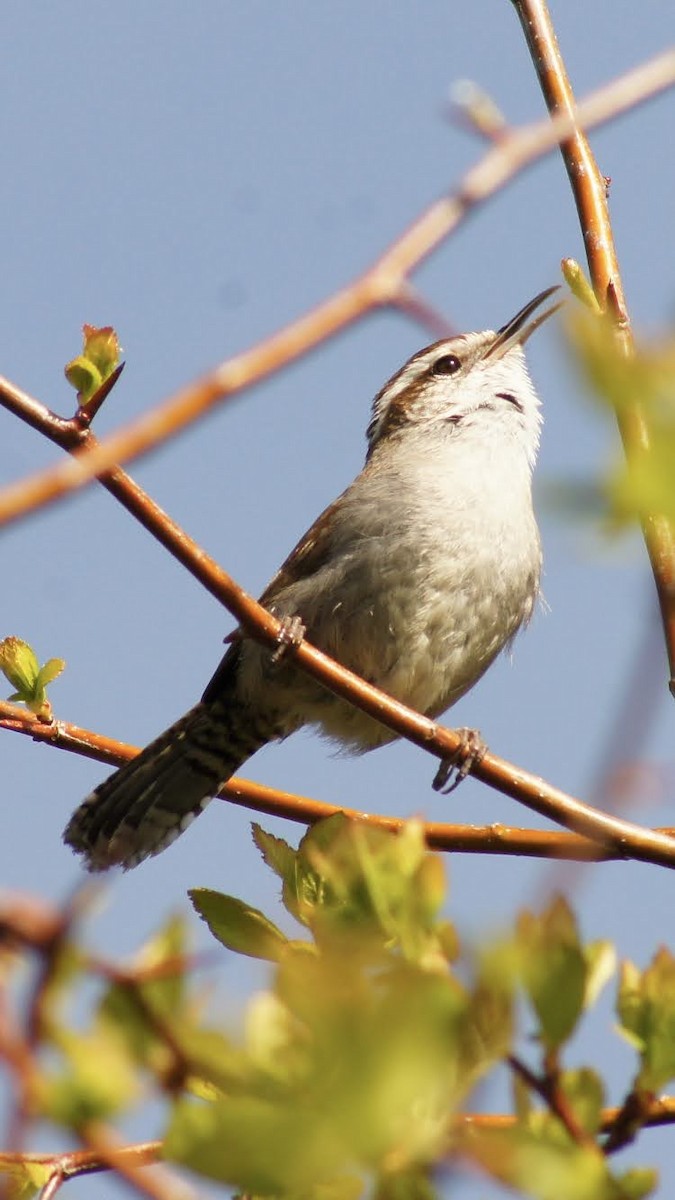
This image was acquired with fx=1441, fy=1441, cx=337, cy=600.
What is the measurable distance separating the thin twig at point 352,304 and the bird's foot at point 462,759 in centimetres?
192

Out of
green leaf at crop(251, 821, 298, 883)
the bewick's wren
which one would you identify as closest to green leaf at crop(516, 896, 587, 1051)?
green leaf at crop(251, 821, 298, 883)

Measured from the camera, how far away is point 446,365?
6.28 meters

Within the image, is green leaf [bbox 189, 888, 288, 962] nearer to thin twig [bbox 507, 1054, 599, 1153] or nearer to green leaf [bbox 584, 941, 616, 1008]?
green leaf [bbox 584, 941, 616, 1008]

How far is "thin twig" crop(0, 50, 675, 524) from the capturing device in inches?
39.4

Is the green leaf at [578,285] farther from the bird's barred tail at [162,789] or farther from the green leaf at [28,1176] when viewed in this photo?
the bird's barred tail at [162,789]

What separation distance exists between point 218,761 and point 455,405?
175cm

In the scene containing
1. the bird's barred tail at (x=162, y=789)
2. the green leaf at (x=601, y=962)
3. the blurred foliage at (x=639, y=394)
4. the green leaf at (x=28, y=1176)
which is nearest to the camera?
the blurred foliage at (x=639, y=394)

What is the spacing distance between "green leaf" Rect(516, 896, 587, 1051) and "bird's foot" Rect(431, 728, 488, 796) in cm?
179

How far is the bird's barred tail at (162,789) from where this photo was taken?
5199 mm

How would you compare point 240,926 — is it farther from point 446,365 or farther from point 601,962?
point 446,365

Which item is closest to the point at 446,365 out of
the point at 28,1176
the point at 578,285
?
the point at 578,285

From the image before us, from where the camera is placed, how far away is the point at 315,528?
565 centimetres

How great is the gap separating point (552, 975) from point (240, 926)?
0.99m

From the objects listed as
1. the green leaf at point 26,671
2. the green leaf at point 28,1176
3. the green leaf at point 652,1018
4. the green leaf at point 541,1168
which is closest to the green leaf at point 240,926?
the green leaf at point 28,1176
